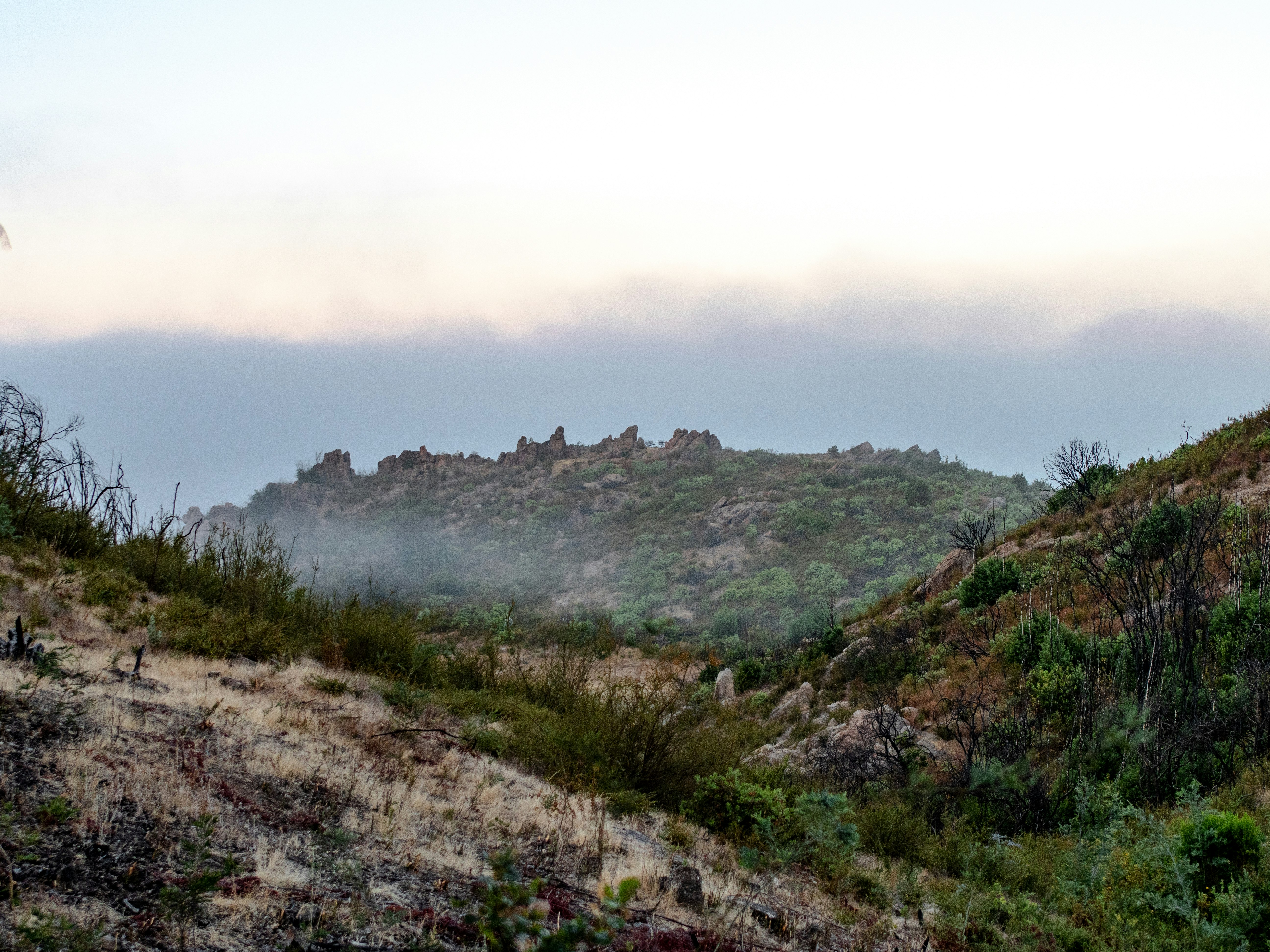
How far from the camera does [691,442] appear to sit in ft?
237

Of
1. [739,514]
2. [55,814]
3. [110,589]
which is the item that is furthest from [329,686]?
[739,514]

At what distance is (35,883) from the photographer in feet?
10.3

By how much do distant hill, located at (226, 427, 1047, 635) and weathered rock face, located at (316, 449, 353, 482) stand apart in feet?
0.66

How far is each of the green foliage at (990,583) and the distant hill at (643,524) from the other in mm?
10825

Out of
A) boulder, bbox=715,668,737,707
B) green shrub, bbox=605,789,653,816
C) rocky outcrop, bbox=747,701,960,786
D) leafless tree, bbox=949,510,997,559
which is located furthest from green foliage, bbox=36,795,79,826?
leafless tree, bbox=949,510,997,559

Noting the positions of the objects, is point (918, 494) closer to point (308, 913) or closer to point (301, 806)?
point (301, 806)

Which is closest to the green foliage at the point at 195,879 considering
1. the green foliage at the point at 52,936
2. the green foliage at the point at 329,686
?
the green foliage at the point at 52,936

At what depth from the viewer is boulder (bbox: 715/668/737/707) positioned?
19200mm

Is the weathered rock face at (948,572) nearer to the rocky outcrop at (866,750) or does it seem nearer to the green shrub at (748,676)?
the green shrub at (748,676)

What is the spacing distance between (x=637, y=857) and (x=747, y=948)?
1331mm

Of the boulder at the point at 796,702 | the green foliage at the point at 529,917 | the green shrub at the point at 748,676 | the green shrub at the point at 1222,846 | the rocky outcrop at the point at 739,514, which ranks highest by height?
the green foliage at the point at 529,917

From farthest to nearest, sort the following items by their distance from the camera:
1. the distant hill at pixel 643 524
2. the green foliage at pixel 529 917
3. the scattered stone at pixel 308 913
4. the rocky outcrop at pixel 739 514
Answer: the rocky outcrop at pixel 739 514 < the distant hill at pixel 643 524 < the scattered stone at pixel 308 913 < the green foliage at pixel 529 917

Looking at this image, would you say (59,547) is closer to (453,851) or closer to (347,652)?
(347,652)

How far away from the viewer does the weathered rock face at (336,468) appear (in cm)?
6744
